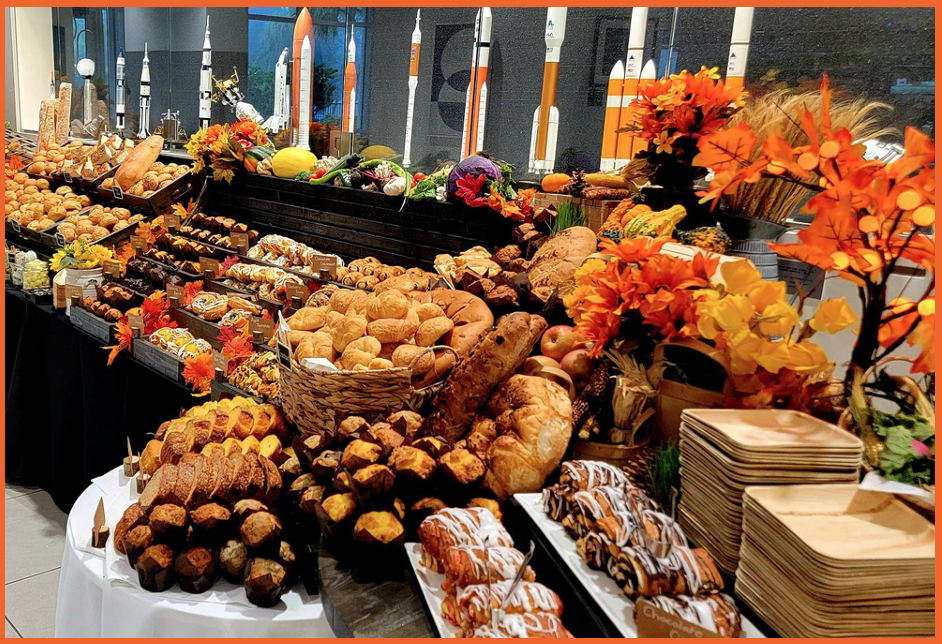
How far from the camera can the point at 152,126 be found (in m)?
6.67

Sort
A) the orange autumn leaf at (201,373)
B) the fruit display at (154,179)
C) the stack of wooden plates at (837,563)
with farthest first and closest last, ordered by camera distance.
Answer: the fruit display at (154,179)
the orange autumn leaf at (201,373)
the stack of wooden plates at (837,563)

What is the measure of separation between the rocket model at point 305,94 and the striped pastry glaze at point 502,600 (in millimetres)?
3522

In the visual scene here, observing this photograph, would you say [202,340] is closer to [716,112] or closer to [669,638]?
[716,112]

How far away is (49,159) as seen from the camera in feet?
17.4

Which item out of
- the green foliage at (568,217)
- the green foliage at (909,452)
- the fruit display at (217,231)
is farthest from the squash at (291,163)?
the green foliage at (909,452)

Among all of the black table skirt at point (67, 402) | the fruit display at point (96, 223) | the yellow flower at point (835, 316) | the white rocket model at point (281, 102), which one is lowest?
the black table skirt at point (67, 402)

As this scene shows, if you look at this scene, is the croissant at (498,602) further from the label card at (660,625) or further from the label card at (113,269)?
the label card at (113,269)

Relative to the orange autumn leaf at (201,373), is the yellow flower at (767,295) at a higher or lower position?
higher

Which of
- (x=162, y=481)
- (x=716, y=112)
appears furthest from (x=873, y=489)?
(x=162, y=481)

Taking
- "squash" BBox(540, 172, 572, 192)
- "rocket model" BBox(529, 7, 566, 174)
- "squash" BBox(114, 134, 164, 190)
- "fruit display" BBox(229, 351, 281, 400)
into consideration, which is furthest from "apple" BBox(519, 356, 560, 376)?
"squash" BBox(114, 134, 164, 190)

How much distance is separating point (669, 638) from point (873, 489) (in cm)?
39

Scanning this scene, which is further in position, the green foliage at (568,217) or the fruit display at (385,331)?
the green foliage at (568,217)

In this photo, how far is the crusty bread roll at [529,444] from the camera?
1.39 m

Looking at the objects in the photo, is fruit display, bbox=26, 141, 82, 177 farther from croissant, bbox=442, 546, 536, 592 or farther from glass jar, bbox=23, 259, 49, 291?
croissant, bbox=442, 546, 536, 592
